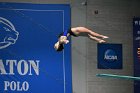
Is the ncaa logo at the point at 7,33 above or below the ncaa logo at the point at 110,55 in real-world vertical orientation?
above

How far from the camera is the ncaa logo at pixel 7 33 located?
7.03m

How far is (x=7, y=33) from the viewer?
7086 millimetres

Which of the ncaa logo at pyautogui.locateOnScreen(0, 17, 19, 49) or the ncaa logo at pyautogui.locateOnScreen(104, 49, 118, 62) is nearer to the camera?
the ncaa logo at pyautogui.locateOnScreen(0, 17, 19, 49)

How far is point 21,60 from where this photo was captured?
7.04m

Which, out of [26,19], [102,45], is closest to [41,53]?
[26,19]

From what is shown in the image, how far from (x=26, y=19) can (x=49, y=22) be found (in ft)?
1.34

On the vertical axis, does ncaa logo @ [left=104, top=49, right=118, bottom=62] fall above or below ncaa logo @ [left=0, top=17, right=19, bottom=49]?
below

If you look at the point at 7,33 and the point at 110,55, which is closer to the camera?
the point at 7,33

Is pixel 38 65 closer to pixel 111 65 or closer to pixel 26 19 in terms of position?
pixel 26 19

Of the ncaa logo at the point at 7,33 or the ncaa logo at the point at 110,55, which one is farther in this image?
the ncaa logo at the point at 110,55

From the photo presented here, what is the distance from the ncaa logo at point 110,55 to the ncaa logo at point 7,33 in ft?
5.49

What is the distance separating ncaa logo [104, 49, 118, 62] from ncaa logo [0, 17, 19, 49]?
167 centimetres

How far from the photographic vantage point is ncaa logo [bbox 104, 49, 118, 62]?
747 cm

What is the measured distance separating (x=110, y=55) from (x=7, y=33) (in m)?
1.92
